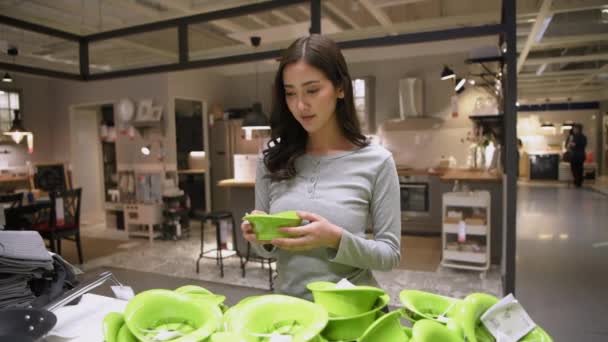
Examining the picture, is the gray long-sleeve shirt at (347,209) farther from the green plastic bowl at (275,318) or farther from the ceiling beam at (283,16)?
the ceiling beam at (283,16)

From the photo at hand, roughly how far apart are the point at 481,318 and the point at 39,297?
3.48 feet

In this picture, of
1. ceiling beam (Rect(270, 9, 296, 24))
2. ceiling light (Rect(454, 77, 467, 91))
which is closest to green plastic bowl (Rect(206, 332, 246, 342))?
ceiling beam (Rect(270, 9, 296, 24))

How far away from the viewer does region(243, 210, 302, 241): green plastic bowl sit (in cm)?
95

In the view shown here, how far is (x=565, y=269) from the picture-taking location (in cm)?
470

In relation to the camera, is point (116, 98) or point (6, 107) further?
point (6, 107)

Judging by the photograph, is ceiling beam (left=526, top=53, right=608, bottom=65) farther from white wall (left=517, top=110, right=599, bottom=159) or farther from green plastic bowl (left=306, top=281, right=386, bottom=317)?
white wall (left=517, top=110, right=599, bottom=159)

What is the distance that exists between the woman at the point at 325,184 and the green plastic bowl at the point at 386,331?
0.89 feet

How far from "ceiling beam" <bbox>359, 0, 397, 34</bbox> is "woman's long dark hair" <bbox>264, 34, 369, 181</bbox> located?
12.8 ft

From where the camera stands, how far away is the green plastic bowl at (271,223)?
95cm

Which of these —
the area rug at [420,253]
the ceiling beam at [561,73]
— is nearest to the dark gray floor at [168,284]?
the area rug at [420,253]

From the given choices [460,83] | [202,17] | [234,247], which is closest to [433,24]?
[460,83]

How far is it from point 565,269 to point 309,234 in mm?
4874

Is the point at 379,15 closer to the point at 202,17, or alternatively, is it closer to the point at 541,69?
the point at 202,17

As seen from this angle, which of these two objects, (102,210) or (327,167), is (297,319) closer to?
(327,167)
